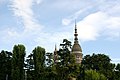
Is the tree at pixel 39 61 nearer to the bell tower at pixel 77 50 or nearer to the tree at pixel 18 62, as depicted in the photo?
the tree at pixel 18 62

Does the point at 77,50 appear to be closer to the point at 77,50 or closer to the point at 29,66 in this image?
the point at 77,50

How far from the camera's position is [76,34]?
114312 millimetres

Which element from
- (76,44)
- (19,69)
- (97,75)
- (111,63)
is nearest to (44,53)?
(19,69)

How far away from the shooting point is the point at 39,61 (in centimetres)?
7450

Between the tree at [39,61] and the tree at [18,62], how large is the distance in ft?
8.23

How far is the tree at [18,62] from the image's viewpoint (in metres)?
71.8

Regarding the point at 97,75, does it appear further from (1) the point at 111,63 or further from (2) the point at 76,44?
(2) the point at 76,44

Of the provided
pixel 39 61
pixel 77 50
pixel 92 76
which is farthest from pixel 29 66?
pixel 77 50

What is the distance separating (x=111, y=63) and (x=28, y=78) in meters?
25.8

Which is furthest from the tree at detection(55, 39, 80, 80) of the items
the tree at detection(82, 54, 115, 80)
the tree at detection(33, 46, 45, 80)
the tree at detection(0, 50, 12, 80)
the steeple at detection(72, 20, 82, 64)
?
the steeple at detection(72, 20, 82, 64)

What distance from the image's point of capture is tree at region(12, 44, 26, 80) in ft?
236

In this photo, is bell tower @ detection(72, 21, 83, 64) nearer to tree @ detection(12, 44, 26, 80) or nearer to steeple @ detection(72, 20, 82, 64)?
steeple @ detection(72, 20, 82, 64)

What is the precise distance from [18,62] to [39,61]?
13.8ft

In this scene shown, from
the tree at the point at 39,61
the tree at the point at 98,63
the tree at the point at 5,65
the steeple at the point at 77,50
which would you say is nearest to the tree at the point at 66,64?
the tree at the point at 39,61
